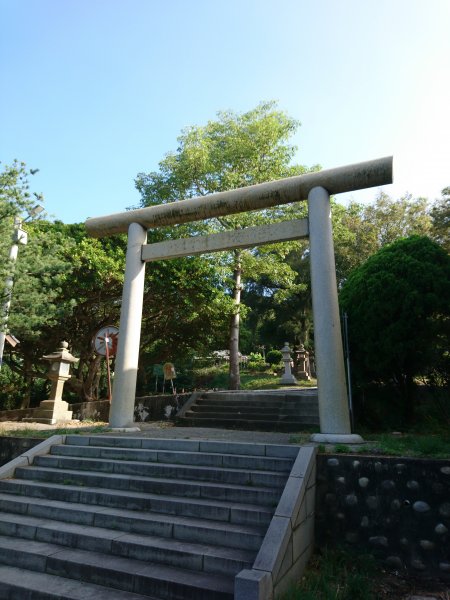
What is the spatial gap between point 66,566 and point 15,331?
886 cm

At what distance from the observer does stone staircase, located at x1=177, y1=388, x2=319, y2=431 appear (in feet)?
30.4

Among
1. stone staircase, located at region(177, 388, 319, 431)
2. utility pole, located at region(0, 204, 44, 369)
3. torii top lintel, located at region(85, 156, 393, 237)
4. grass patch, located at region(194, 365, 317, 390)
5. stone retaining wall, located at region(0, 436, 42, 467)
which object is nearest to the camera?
stone retaining wall, located at region(0, 436, 42, 467)

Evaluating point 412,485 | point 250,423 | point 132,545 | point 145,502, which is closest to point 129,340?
point 250,423

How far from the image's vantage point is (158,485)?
5031 mm

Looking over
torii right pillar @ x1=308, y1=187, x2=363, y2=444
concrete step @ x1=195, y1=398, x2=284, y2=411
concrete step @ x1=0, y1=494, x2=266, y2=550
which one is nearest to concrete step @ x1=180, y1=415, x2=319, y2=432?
concrete step @ x1=195, y1=398, x2=284, y2=411

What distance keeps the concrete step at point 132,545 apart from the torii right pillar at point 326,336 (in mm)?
2738

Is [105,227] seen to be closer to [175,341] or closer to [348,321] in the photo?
[348,321]

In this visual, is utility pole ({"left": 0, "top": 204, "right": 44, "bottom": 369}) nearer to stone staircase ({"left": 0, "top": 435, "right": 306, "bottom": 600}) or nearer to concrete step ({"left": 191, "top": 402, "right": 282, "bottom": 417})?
stone staircase ({"left": 0, "top": 435, "right": 306, "bottom": 600})

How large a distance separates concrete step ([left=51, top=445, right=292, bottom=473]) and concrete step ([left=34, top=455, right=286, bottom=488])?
4.4 inches

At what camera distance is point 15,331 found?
11.3 meters

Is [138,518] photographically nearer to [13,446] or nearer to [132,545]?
[132,545]

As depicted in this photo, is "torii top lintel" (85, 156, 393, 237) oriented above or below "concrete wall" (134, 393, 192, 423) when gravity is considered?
above

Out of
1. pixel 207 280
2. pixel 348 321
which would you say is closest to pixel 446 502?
pixel 348 321

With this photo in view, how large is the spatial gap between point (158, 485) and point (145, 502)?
0.96ft
